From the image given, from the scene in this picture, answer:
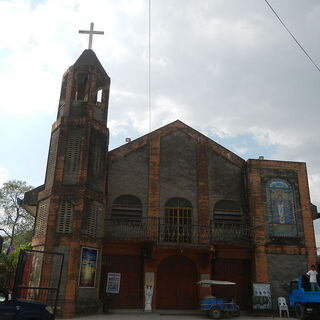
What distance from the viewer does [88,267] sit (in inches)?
665

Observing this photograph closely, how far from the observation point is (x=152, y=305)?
59.7 feet

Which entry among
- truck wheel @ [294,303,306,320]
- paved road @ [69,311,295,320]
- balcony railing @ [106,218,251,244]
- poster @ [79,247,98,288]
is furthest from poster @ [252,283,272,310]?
poster @ [79,247,98,288]

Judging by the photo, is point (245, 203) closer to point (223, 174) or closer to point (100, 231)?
point (223, 174)

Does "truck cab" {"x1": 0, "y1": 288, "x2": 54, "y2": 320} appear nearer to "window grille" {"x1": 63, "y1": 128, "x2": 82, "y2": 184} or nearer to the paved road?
the paved road

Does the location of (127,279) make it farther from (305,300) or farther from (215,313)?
(305,300)

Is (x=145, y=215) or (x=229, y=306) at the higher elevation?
(x=145, y=215)

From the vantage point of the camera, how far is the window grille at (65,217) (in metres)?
16.8

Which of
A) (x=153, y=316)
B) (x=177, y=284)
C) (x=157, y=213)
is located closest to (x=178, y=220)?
(x=157, y=213)

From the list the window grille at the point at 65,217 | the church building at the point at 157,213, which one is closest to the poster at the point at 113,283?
the church building at the point at 157,213

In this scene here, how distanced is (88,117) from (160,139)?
4763 millimetres

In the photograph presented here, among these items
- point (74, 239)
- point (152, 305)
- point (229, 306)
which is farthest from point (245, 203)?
point (74, 239)

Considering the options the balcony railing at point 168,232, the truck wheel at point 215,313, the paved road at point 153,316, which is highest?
the balcony railing at point 168,232

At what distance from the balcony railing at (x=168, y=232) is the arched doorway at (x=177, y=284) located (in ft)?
4.23

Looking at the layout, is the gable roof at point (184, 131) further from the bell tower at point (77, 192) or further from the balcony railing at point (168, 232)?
the balcony railing at point (168, 232)
